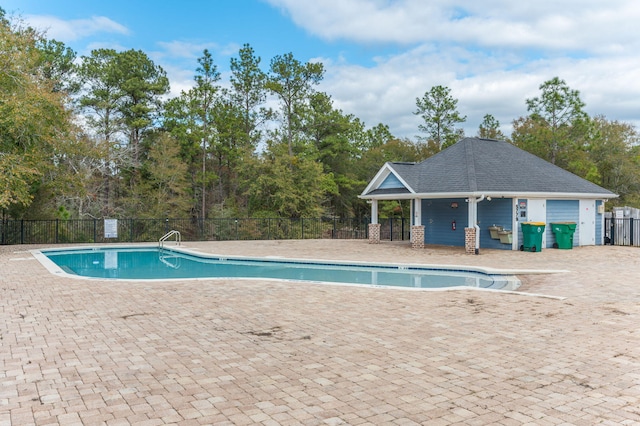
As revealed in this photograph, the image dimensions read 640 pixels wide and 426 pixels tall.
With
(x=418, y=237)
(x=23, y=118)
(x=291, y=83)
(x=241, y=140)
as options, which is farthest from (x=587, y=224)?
(x=241, y=140)

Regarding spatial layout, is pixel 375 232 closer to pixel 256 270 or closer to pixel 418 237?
pixel 418 237

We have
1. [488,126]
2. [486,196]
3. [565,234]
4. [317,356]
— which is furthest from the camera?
[488,126]

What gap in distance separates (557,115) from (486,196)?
56.0 ft

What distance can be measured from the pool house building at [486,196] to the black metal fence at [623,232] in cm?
66

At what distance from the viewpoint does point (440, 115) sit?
3678cm

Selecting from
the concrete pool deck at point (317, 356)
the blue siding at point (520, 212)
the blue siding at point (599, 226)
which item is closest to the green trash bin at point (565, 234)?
the blue siding at point (520, 212)

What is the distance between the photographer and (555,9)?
15250 mm

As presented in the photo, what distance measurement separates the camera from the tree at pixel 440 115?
36.6 metres

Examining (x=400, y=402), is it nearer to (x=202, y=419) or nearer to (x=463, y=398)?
(x=463, y=398)

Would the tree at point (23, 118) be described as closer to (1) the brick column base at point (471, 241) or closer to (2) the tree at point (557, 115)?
(1) the brick column base at point (471, 241)

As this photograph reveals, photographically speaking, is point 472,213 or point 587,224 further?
point 587,224

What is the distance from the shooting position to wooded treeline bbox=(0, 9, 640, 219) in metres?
28.5

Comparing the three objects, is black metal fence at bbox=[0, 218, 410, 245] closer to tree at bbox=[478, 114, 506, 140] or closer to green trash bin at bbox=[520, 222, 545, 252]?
green trash bin at bbox=[520, 222, 545, 252]

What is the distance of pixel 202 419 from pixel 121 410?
688 millimetres
